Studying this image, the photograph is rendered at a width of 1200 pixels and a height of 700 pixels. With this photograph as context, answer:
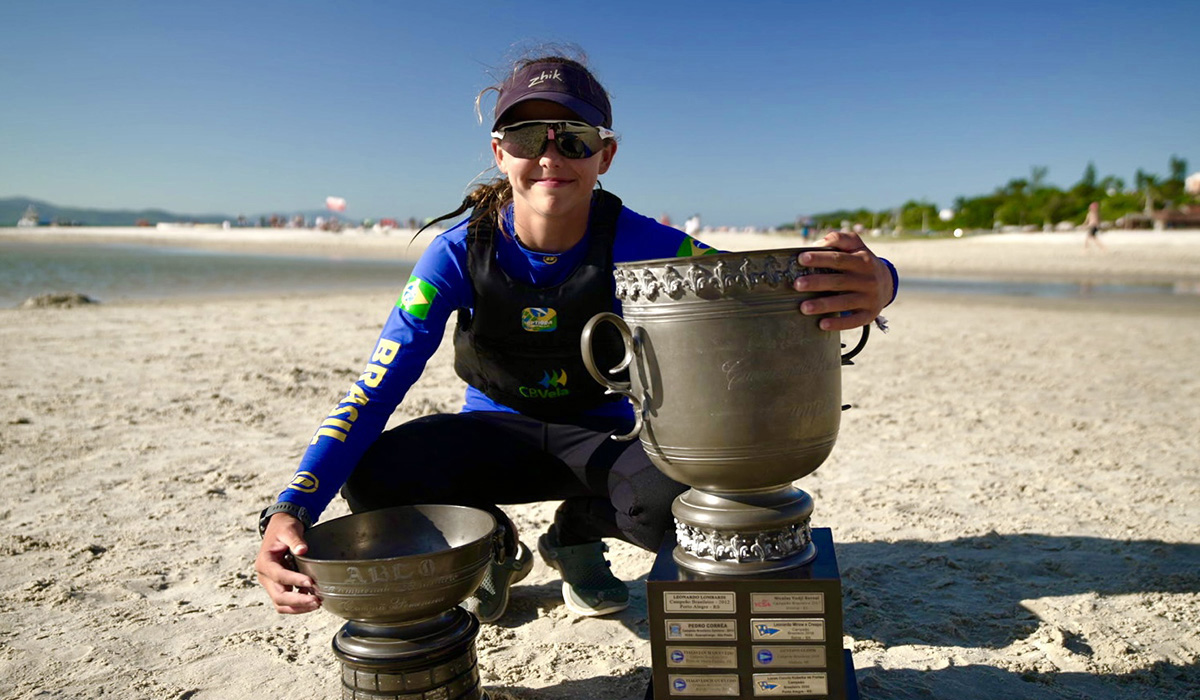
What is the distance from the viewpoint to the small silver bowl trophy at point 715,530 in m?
1.81

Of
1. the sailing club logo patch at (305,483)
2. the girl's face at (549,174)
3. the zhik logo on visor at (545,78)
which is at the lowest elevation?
the sailing club logo patch at (305,483)

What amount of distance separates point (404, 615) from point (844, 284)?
123 cm

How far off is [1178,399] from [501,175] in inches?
210

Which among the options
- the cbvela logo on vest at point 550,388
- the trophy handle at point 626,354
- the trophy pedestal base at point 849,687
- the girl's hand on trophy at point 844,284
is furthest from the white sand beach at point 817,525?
the girl's hand on trophy at point 844,284

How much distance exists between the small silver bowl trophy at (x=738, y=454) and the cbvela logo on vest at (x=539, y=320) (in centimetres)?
81

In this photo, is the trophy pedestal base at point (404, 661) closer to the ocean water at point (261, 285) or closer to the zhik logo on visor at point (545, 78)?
the zhik logo on visor at point (545, 78)

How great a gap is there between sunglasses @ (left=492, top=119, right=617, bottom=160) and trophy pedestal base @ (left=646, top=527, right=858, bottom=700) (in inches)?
50.0

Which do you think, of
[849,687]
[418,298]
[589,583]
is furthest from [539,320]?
[849,687]

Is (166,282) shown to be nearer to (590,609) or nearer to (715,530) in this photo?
(590,609)

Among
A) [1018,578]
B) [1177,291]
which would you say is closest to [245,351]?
[1018,578]

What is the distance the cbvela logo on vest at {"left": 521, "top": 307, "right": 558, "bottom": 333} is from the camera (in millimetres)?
2758

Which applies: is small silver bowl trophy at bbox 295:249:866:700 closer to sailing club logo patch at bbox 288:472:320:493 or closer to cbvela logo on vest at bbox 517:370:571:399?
sailing club logo patch at bbox 288:472:320:493

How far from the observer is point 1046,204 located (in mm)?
67125

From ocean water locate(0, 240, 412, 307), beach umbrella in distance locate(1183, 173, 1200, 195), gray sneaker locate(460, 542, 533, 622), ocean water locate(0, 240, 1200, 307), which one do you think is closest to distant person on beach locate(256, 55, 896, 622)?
gray sneaker locate(460, 542, 533, 622)
